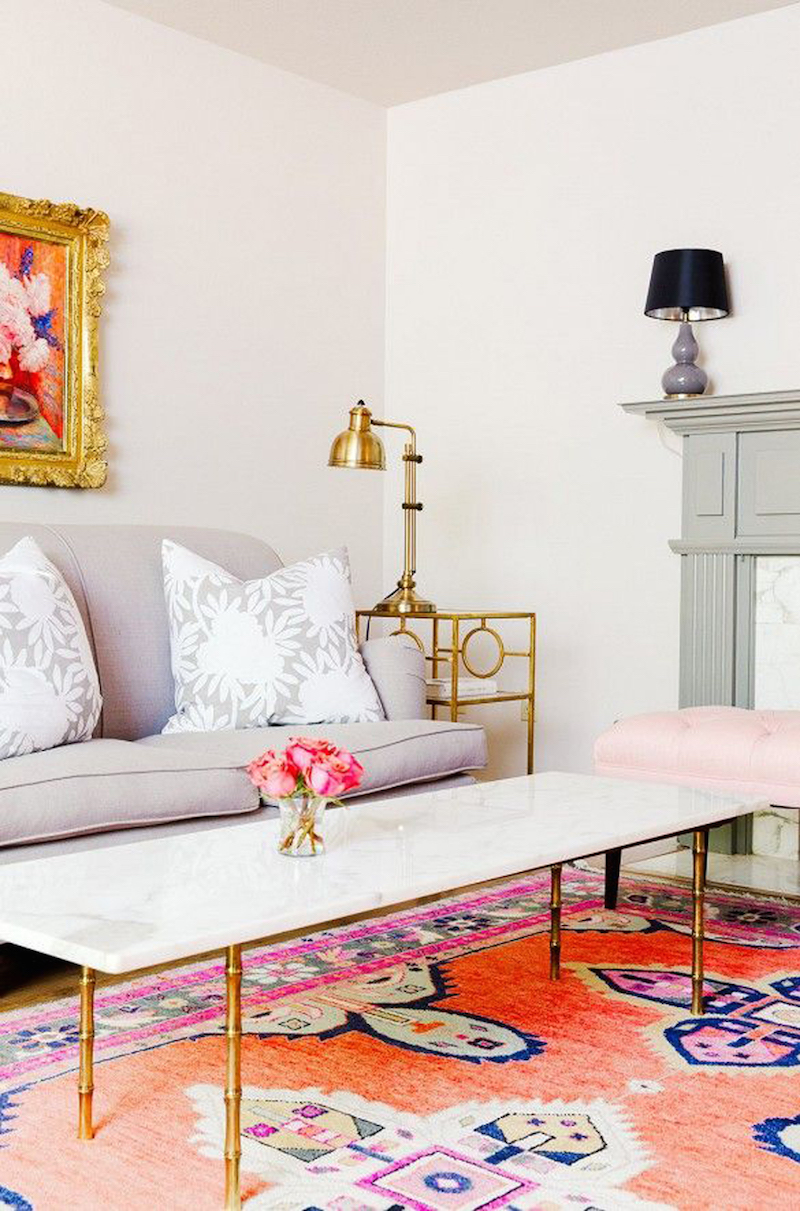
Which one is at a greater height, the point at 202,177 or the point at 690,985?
the point at 202,177

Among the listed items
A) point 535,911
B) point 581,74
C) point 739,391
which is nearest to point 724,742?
point 535,911

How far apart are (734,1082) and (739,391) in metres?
2.67

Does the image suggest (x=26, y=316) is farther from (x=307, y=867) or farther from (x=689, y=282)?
(x=307, y=867)

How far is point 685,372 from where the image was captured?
4.43 meters

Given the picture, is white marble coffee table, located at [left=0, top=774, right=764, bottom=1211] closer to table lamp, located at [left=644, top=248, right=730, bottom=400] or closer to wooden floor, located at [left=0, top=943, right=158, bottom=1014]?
wooden floor, located at [left=0, top=943, right=158, bottom=1014]

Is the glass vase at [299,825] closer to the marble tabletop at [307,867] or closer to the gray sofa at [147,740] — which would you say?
the marble tabletop at [307,867]

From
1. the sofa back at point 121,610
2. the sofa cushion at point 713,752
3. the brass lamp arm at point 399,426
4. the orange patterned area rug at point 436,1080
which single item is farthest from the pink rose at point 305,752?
the brass lamp arm at point 399,426

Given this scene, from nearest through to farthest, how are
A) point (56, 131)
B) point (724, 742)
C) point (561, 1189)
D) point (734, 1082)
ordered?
point (561, 1189) → point (734, 1082) → point (724, 742) → point (56, 131)

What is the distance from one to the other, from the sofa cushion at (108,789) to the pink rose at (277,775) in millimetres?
674

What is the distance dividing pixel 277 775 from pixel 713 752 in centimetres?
153

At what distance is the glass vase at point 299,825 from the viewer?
2.14 m

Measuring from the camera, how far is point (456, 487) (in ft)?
17.2

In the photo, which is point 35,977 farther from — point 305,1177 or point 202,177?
point 202,177

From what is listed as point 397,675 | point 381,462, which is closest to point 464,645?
point 381,462
